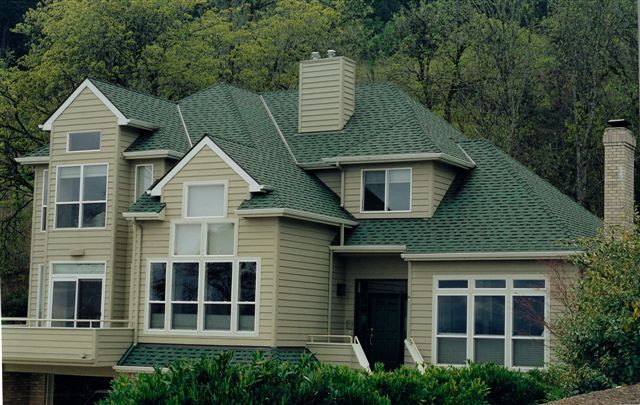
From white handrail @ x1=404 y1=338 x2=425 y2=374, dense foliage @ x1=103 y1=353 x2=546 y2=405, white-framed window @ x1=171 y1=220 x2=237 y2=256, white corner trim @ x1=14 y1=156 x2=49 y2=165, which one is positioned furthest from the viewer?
white corner trim @ x1=14 y1=156 x2=49 y2=165

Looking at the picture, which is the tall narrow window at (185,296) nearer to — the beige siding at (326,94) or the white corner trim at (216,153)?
the white corner trim at (216,153)

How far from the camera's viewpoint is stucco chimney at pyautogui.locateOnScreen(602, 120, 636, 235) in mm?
23781

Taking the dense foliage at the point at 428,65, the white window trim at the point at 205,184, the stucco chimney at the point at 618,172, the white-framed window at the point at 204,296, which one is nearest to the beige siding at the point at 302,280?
the white-framed window at the point at 204,296

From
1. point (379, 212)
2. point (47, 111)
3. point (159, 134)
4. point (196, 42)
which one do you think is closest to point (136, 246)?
point (159, 134)

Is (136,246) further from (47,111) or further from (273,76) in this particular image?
(273,76)

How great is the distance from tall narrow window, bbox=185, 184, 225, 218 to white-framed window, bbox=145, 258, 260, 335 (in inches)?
45.1

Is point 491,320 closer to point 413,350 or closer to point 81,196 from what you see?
point 413,350

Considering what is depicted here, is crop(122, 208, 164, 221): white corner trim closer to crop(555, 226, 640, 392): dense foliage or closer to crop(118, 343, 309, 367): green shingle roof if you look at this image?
crop(118, 343, 309, 367): green shingle roof

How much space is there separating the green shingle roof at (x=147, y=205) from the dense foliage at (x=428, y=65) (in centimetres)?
1458

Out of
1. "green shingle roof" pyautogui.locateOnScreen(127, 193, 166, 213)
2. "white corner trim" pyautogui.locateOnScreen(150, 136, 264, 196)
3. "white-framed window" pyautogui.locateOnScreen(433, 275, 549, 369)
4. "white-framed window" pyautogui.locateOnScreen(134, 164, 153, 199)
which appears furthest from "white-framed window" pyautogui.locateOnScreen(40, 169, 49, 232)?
"white-framed window" pyautogui.locateOnScreen(433, 275, 549, 369)

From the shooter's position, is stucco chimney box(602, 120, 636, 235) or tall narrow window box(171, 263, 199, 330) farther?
stucco chimney box(602, 120, 636, 235)

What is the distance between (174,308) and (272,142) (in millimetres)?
5949

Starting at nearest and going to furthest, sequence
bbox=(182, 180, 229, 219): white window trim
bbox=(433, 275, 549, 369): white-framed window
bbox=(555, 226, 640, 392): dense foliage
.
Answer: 1. bbox=(555, 226, 640, 392): dense foliage
2. bbox=(433, 275, 549, 369): white-framed window
3. bbox=(182, 180, 229, 219): white window trim

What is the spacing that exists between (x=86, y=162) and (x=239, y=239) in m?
5.51
